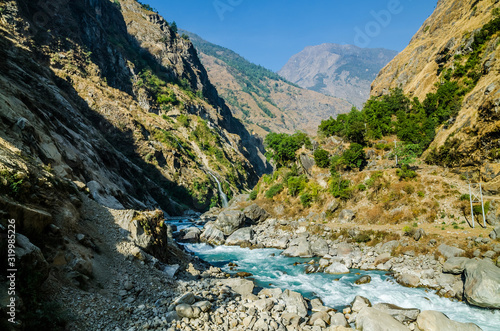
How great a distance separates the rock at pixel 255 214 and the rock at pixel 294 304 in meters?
29.8

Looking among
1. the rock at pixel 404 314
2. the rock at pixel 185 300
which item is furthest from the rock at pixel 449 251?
the rock at pixel 185 300

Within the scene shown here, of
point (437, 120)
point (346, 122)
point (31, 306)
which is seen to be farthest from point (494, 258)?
point (346, 122)

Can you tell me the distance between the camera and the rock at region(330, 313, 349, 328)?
14.6 meters

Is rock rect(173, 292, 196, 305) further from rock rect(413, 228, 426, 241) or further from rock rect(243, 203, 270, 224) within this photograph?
rock rect(243, 203, 270, 224)

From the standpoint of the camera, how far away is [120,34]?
117 meters

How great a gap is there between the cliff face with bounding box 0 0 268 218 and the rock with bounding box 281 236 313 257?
21179 millimetres

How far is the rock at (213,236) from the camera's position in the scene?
39072mm

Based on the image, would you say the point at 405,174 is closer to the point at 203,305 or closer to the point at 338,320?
the point at 338,320

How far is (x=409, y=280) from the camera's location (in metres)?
20.5

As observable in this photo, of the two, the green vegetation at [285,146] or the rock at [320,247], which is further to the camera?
the green vegetation at [285,146]

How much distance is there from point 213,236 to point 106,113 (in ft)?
176

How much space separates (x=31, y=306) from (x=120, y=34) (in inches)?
5490

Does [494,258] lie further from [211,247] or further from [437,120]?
[437,120]

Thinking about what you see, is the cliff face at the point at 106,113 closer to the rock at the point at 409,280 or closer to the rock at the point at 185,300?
the rock at the point at 185,300
